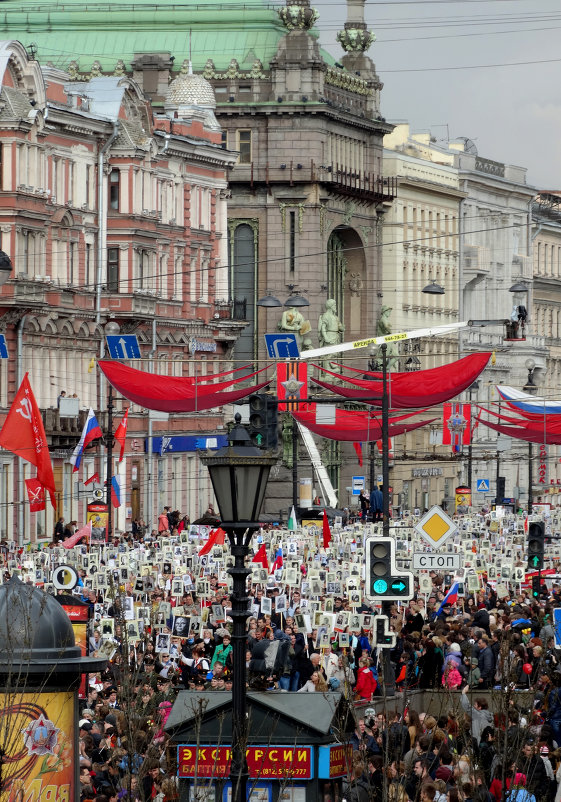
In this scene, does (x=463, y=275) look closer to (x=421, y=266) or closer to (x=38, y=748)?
(x=421, y=266)

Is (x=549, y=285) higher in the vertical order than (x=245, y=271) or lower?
higher

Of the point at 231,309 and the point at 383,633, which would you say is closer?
the point at 383,633

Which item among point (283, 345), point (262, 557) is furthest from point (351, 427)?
point (262, 557)

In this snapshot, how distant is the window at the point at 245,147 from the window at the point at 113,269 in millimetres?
25352

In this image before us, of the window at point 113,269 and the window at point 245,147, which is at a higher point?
the window at point 245,147

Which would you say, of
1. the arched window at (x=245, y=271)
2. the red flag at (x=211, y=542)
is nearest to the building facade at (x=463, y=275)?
the arched window at (x=245, y=271)

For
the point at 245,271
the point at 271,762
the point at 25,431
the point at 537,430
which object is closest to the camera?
the point at 271,762

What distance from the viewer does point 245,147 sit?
4038 inches

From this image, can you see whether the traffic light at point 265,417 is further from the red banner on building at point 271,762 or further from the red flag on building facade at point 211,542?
the red flag on building facade at point 211,542

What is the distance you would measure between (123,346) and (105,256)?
565 inches

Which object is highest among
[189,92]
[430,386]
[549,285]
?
[189,92]

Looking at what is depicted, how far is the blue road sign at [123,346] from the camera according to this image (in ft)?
202

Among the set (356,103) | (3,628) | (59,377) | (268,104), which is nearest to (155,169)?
(59,377)

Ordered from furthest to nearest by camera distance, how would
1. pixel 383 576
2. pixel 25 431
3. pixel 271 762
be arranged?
pixel 25 431 → pixel 383 576 → pixel 271 762
